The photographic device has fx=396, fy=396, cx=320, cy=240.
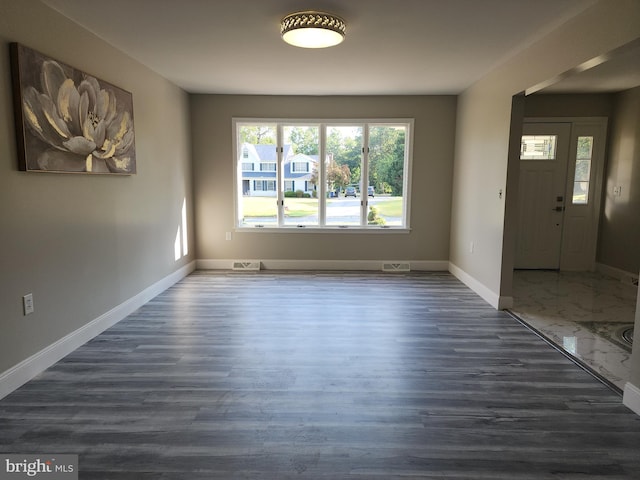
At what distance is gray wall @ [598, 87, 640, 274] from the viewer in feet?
16.5

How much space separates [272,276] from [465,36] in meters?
3.59

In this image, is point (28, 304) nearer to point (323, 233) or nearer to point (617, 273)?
point (323, 233)

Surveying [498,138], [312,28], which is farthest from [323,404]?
[498,138]

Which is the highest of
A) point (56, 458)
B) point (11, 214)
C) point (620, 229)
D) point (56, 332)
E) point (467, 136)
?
point (467, 136)

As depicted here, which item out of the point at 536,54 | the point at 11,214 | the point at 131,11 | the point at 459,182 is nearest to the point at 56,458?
the point at 11,214

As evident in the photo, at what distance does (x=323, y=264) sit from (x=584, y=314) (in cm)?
325

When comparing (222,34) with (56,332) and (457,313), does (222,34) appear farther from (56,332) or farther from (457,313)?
(457,313)

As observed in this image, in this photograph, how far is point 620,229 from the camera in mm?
5285

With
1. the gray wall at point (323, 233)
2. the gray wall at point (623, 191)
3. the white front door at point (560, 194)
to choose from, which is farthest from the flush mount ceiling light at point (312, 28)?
the gray wall at point (623, 191)

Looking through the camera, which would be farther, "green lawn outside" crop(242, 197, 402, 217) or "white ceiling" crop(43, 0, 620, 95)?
"green lawn outside" crop(242, 197, 402, 217)

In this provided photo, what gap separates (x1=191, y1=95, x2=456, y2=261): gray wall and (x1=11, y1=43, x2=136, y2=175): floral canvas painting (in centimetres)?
197

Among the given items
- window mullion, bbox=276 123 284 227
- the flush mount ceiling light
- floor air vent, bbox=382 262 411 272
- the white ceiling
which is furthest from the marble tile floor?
window mullion, bbox=276 123 284 227

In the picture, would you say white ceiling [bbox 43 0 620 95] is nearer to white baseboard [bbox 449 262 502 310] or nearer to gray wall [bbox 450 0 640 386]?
gray wall [bbox 450 0 640 386]

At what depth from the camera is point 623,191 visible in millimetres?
5246
